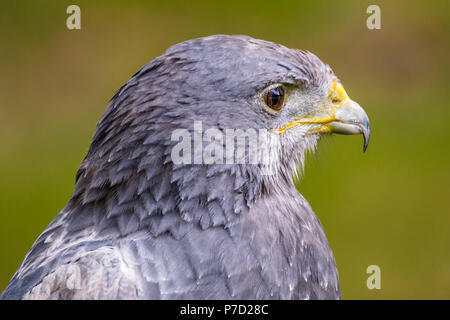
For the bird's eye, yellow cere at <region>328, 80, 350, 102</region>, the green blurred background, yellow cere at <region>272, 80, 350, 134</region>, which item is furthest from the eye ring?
the green blurred background

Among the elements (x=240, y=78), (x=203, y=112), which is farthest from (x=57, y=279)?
(x=240, y=78)

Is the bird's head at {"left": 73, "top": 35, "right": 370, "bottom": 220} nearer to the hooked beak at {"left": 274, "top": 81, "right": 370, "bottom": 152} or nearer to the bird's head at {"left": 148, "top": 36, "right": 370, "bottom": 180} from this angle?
the bird's head at {"left": 148, "top": 36, "right": 370, "bottom": 180}

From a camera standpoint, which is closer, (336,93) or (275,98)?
(275,98)

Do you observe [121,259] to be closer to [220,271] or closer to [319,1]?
[220,271]

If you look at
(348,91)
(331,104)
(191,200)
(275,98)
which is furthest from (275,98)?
(348,91)

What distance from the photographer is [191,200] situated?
10.3 feet

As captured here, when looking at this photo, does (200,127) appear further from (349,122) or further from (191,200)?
(349,122)

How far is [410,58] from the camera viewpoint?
883 centimetres

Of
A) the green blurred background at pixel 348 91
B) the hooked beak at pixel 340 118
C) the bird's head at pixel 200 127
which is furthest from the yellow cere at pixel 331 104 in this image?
the green blurred background at pixel 348 91

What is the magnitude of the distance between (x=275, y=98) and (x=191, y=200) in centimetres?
58

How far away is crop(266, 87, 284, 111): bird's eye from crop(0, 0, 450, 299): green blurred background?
3.48 meters

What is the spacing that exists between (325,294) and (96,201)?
102 centimetres

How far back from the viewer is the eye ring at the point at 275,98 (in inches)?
132

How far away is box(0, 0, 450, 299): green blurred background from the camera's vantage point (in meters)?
7.00
